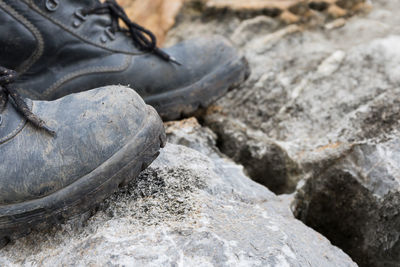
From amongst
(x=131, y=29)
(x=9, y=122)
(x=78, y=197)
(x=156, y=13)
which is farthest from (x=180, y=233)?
(x=156, y=13)

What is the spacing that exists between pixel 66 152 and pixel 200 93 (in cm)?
72

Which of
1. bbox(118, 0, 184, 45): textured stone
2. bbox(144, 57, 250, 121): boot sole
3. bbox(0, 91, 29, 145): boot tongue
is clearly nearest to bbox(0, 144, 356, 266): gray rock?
bbox(0, 91, 29, 145): boot tongue

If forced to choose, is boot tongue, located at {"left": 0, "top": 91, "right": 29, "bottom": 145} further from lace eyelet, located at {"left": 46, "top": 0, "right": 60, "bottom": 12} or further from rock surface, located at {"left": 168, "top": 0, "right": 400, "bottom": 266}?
rock surface, located at {"left": 168, "top": 0, "right": 400, "bottom": 266}

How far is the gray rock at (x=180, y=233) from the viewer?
82 cm

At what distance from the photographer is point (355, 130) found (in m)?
1.36

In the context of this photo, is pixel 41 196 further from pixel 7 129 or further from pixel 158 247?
pixel 158 247

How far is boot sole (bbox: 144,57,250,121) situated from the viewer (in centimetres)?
148

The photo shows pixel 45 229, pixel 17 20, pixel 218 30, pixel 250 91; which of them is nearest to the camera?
pixel 45 229

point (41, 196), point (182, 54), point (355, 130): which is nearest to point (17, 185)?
point (41, 196)

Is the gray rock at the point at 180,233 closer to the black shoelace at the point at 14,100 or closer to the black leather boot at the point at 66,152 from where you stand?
the black leather boot at the point at 66,152

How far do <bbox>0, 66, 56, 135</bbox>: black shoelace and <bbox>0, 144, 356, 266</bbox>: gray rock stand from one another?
0.25 meters

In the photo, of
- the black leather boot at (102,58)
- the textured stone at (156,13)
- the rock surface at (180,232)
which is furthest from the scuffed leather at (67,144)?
the textured stone at (156,13)

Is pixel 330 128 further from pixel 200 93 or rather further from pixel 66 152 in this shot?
pixel 66 152

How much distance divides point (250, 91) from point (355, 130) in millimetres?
504
